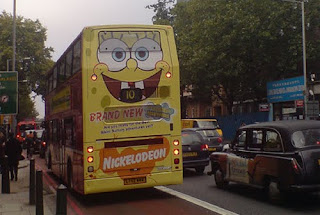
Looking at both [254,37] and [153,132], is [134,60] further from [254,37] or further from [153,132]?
[254,37]

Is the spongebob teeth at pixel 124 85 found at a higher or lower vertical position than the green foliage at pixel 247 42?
lower

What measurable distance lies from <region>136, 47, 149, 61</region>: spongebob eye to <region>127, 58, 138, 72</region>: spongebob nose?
15cm

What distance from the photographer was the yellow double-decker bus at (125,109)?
Answer: 9422 mm

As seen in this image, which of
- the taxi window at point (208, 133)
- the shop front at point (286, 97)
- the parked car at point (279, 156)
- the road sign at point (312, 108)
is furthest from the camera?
the shop front at point (286, 97)

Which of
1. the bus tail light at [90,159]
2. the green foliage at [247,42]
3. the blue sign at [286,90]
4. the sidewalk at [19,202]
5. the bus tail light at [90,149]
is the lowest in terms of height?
the sidewalk at [19,202]

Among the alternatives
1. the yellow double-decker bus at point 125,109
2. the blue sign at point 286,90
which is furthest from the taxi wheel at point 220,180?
the blue sign at point 286,90

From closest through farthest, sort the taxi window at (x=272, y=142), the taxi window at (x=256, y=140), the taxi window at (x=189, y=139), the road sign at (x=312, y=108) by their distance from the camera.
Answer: the taxi window at (x=272, y=142), the taxi window at (x=256, y=140), the taxi window at (x=189, y=139), the road sign at (x=312, y=108)

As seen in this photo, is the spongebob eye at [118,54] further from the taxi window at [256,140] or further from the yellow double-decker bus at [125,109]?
the taxi window at [256,140]

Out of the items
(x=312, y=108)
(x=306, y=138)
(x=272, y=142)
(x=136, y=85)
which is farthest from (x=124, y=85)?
(x=312, y=108)

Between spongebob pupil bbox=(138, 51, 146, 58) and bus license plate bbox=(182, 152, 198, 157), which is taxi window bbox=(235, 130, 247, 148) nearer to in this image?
spongebob pupil bbox=(138, 51, 146, 58)

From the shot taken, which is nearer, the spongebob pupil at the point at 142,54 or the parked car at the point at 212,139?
the spongebob pupil at the point at 142,54

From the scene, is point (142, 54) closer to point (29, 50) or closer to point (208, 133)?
point (208, 133)

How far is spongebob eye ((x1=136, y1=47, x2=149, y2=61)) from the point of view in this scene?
9.90 m

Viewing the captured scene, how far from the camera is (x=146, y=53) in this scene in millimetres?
9977
